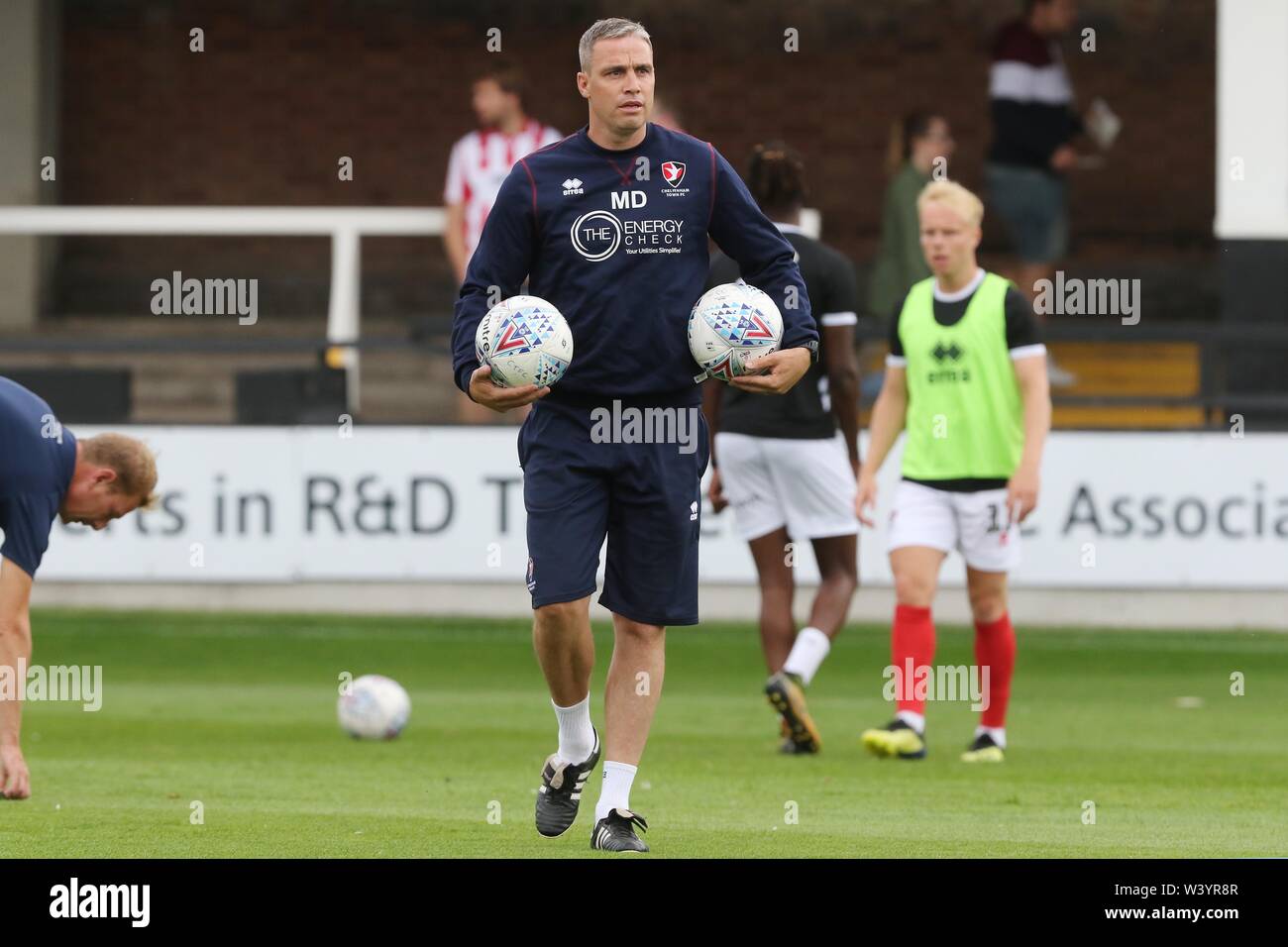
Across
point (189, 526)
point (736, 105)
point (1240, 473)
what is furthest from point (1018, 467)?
point (736, 105)

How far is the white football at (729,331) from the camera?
268 inches

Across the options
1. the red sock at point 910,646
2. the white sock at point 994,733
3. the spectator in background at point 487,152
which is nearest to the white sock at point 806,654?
the red sock at point 910,646

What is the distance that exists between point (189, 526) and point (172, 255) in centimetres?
870

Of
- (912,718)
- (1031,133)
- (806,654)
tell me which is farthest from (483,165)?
(912,718)

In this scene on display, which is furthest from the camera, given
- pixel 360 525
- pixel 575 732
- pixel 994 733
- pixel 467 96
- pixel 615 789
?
pixel 467 96

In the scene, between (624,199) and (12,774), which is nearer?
(624,199)

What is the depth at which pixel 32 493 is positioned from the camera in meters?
7.08

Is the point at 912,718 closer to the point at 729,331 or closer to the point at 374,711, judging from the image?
the point at 374,711

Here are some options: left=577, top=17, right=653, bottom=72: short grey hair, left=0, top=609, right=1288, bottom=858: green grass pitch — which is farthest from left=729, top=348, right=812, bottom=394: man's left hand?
left=0, top=609, right=1288, bottom=858: green grass pitch

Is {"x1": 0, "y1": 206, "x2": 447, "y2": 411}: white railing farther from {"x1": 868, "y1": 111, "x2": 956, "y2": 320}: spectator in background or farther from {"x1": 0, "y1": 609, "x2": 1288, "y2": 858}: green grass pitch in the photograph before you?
{"x1": 868, "y1": 111, "x2": 956, "y2": 320}: spectator in background

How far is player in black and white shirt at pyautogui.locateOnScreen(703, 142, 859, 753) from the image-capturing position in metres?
10.2

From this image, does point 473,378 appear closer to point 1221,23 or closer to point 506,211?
point 506,211

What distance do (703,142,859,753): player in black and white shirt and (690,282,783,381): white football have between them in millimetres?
3263

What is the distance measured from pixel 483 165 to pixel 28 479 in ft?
32.9
